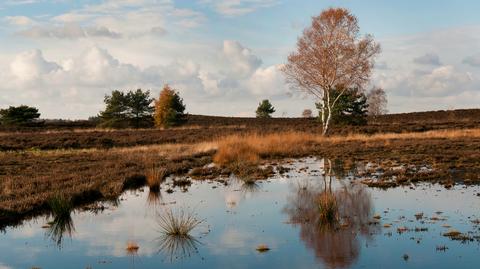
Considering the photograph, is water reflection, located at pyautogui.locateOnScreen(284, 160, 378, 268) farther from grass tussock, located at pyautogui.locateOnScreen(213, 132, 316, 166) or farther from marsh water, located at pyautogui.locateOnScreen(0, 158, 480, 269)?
grass tussock, located at pyautogui.locateOnScreen(213, 132, 316, 166)

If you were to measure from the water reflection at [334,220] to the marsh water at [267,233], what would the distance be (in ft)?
0.09

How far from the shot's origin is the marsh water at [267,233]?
976 centimetres

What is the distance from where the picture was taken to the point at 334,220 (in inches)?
502

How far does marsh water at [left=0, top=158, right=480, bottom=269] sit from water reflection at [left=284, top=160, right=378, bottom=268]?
0.09 feet

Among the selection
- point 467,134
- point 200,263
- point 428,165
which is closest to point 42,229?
point 200,263

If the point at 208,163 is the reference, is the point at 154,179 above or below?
above

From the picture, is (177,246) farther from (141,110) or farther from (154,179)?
(141,110)

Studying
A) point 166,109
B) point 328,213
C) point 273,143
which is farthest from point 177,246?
point 166,109

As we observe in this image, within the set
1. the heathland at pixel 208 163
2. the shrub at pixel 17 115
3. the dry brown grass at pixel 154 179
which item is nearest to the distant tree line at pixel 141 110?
the shrub at pixel 17 115

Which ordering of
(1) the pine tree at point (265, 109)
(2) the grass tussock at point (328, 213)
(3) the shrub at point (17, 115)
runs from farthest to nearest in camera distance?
1. (1) the pine tree at point (265, 109)
2. (3) the shrub at point (17, 115)
3. (2) the grass tussock at point (328, 213)

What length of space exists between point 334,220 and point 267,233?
1.93 metres

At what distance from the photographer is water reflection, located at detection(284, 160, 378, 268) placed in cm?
1000

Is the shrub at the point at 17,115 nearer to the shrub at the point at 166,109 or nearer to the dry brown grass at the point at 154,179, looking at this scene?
the shrub at the point at 166,109

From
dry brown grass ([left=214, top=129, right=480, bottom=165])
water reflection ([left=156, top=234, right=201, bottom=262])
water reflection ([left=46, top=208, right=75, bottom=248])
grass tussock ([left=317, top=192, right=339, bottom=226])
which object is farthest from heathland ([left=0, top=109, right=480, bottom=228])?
grass tussock ([left=317, top=192, right=339, bottom=226])
